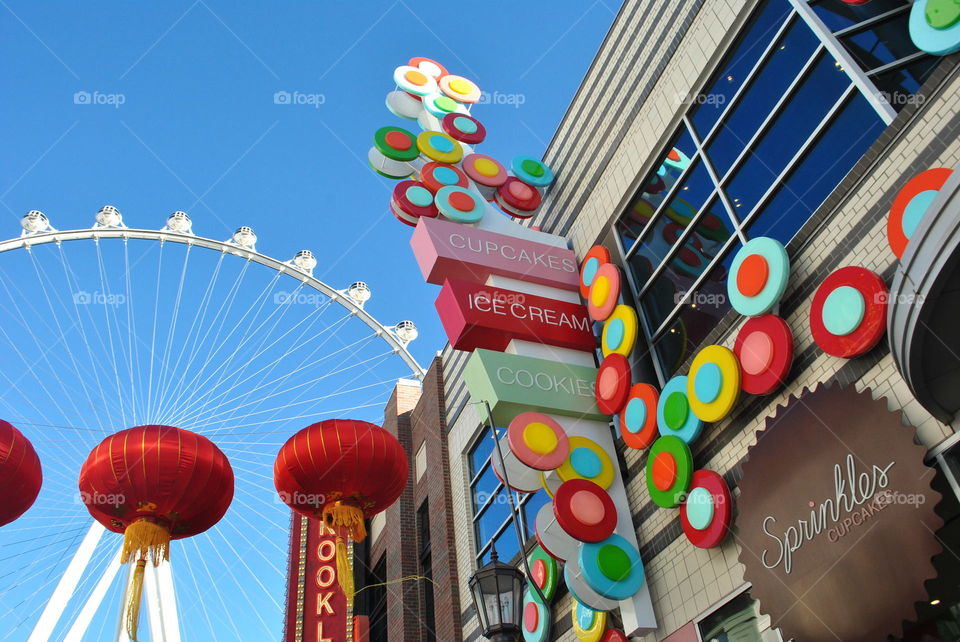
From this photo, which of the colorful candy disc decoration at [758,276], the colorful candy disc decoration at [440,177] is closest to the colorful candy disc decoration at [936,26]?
the colorful candy disc decoration at [758,276]

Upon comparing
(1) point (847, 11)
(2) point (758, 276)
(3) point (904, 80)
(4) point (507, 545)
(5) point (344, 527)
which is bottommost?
(5) point (344, 527)

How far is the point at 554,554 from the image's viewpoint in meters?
9.02

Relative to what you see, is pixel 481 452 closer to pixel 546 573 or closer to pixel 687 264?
pixel 546 573

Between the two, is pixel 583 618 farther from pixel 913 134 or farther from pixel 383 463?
pixel 913 134

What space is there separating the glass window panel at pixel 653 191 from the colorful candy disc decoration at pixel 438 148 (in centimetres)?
363

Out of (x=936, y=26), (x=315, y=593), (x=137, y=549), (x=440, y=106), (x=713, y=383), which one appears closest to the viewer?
(x=936, y=26)

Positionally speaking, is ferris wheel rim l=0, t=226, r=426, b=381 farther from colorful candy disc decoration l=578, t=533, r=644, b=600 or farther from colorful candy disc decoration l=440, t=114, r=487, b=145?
colorful candy disc decoration l=578, t=533, r=644, b=600

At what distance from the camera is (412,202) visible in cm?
1239

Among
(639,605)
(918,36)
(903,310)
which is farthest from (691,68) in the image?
(639,605)

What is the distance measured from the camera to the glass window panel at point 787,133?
805cm

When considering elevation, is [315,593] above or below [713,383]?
above

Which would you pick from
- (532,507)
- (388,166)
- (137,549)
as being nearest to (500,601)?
(137,549)

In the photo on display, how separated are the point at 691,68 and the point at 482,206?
405cm

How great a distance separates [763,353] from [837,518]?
1.82 m
